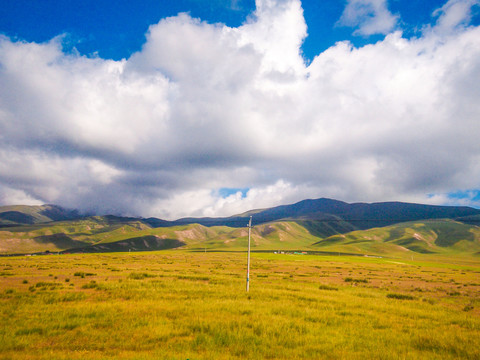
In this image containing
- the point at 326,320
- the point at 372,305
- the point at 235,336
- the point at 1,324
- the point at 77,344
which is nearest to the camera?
the point at 77,344

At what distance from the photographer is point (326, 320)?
17047mm

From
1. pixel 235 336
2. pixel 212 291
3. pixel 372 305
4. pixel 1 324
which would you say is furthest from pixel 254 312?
pixel 1 324

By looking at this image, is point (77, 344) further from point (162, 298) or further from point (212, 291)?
point (212, 291)

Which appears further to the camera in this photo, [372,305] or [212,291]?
[212,291]

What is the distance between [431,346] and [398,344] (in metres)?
1.60

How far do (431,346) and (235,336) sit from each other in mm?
9889

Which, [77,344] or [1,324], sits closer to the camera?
[77,344]

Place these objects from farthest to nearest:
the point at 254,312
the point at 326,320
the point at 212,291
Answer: the point at 212,291
the point at 254,312
the point at 326,320

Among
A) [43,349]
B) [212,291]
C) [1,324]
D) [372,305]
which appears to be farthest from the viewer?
[212,291]

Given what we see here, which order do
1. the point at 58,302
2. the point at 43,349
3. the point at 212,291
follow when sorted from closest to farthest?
the point at 43,349
the point at 58,302
the point at 212,291

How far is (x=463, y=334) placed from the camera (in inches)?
597

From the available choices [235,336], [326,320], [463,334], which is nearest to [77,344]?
[235,336]

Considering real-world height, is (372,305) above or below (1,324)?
below

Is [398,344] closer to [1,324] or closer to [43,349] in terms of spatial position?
[43,349]
